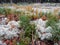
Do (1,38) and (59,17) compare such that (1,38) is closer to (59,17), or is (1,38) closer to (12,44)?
(12,44)

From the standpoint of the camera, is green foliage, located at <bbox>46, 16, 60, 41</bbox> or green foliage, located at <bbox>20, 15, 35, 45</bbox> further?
green foliage, located at <bbox>46, 16, 60, 41</bbox>

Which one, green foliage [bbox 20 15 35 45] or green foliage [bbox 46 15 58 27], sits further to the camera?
green foliage [bbox 46 15 58 27]

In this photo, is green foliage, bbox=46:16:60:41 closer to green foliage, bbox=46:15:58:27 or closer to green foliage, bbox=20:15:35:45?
green foliage, bbox=46:15:58:27

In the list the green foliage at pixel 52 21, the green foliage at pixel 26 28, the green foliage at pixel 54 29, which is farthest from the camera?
the green foliage at pixel 52 21

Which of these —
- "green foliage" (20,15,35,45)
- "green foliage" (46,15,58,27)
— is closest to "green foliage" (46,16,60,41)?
"green foliage" (46,15,58,27)

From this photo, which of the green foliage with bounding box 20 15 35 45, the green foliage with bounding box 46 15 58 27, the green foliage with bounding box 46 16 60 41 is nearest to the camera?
the green foliage with bounding box 20 15 35 45

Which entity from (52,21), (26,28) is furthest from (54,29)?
(26,28)

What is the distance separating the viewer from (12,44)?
770cm

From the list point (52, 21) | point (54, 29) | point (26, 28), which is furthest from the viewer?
point (52, 21)

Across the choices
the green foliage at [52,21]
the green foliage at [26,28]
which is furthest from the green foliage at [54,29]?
the green foliage at [26,28]

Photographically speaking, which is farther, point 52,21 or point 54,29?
point 52,21

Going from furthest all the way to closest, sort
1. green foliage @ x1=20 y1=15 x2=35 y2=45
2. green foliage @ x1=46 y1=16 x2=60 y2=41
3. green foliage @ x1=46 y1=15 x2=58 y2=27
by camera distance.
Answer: green foliage @ x1=46 y1=15 x2=58 y2=27
green foliage @ x1=46 y1=16 x2=60 y2=41
green foliage @ x1=20 y1=15 x2=35 y2=45

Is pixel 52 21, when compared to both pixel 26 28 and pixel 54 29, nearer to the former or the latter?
pixel 54 29

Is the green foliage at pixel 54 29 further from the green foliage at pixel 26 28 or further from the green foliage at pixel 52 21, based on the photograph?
the green foliage at pixel 26 28
